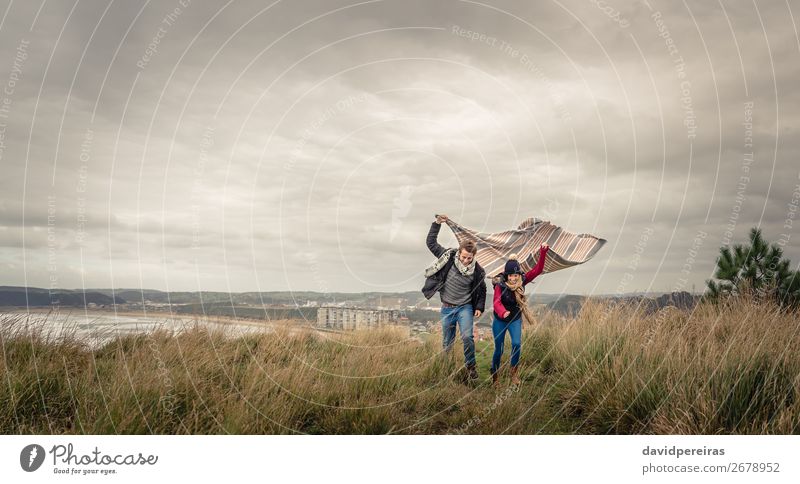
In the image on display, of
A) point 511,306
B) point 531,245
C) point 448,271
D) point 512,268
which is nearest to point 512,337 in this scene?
point 511,306

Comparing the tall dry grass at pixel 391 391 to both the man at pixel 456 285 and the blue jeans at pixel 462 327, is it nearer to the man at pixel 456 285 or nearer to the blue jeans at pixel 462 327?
the blue jeans at pixel 462 327

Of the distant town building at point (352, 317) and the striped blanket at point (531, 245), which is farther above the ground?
the striped blanket at point (531, 245)

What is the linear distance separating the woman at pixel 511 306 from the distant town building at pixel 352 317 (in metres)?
2.74

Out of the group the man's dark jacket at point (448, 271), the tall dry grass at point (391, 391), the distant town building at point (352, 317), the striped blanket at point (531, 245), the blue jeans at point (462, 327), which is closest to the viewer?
the tall dry grass at point (391, 391)

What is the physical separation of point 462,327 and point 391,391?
2362 mm

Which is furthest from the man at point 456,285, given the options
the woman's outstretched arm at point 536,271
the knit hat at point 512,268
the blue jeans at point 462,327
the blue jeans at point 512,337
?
the woman's outstretched arm at point 536,271

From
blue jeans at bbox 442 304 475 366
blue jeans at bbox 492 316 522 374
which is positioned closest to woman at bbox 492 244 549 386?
blue jeans at bbox 492 316 522 374

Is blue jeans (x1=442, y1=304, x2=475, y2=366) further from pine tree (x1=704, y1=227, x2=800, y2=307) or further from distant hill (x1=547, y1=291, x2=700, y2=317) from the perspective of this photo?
pine tree (x1=704, y1=227, x2=800, y2=307)

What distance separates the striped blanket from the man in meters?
0.68

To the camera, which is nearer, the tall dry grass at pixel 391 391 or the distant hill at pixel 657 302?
the tall dry grass at pixel 391 391

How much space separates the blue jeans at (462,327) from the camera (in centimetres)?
904

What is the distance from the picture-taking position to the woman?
848cm
